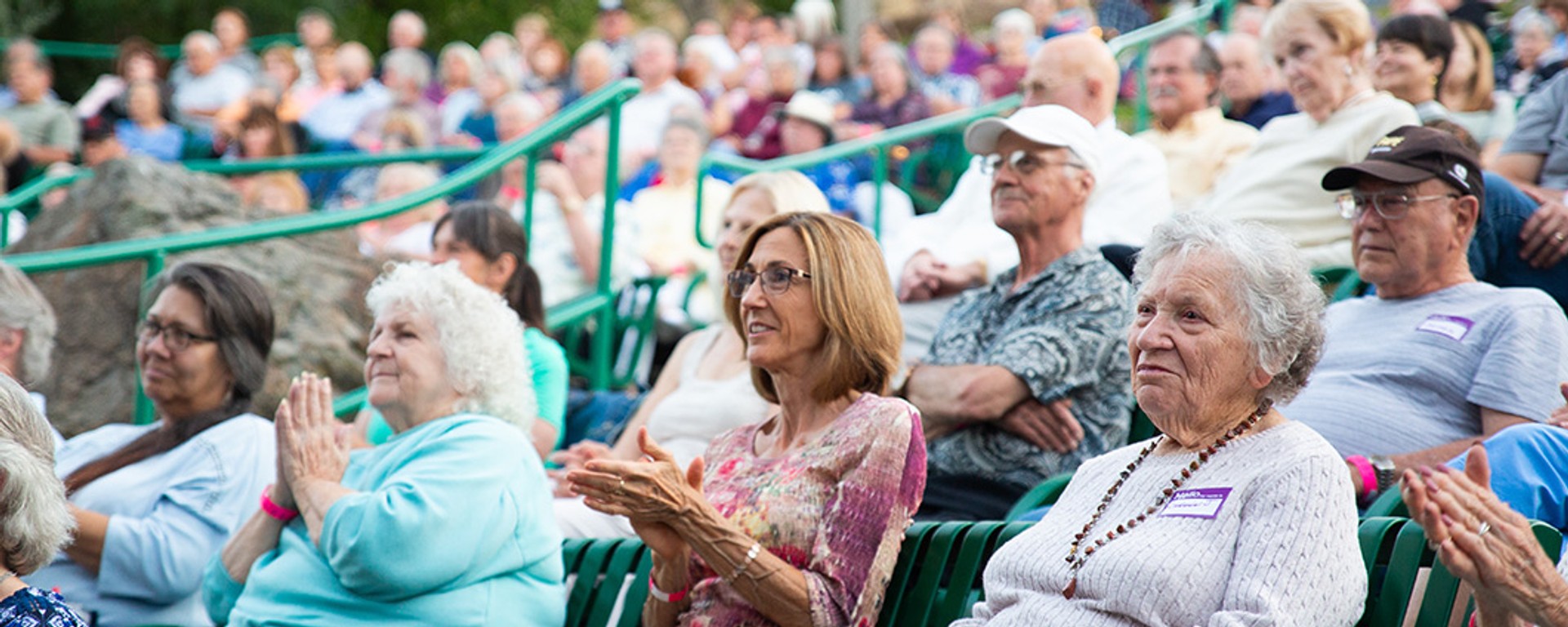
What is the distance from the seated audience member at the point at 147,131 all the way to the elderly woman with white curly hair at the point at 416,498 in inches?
391

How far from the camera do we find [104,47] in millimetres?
18391

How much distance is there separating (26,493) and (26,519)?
46 mm

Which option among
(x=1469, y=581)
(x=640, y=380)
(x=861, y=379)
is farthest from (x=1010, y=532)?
(x=640, y=380)

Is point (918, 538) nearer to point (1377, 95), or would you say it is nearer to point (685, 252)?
point (1377, 95)

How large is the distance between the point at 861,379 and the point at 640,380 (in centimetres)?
428

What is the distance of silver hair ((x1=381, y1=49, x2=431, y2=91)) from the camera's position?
14.2 metres

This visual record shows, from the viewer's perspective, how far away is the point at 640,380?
26.1 ft

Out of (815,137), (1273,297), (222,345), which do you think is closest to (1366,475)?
(1273,297)

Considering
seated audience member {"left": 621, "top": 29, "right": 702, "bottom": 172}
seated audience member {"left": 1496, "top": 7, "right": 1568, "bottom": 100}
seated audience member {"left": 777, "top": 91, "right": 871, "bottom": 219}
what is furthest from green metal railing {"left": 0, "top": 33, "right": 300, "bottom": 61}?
seated audience member {"left": 1496, "top": 7, "right": 1568, "bottom": 100}

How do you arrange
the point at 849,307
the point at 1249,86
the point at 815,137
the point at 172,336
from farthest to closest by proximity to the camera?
the point at 815,137
the point at 1249,86
the point at 172,336
the point at 849,307

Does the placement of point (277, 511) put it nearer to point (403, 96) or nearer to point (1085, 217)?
point (1085, 217)

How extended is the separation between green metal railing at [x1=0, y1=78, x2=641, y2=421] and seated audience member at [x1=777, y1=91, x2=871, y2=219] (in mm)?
2053

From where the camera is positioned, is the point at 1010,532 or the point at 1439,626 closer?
the point at 1439,626

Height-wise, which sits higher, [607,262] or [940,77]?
[940,77]
